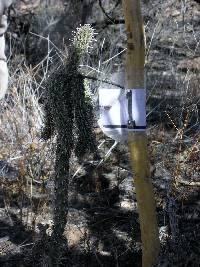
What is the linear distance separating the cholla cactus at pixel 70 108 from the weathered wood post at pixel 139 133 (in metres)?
0.32

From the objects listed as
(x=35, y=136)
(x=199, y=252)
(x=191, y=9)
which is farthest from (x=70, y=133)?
(x=191, y=9)

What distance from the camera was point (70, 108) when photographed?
3.50m

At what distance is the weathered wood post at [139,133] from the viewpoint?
321 cm

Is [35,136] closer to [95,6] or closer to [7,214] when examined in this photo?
[7,214]

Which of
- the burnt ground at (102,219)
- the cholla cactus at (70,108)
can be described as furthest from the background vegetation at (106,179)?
the cholla cactus at (70,108)

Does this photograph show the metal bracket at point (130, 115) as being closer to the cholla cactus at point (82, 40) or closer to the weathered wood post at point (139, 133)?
the weathered wood post at point (139, 133)

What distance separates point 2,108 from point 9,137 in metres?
0.55

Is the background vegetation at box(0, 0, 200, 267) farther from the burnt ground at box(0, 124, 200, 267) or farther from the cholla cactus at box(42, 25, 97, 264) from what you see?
the cholla cactus at box(42, 25, 97, 264)

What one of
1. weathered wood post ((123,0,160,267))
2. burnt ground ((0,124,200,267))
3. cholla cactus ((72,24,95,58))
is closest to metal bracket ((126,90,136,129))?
weathered wood post ((123,0,160,267))

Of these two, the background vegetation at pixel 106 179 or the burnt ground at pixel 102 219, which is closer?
the burnt ground at pixel 102 219

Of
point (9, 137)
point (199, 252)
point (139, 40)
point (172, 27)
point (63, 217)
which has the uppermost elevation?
point (172, 27)

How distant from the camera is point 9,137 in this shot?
581 cm

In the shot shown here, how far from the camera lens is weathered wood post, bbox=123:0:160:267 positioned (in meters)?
3.21

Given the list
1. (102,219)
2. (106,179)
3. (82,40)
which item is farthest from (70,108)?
(106,179)
